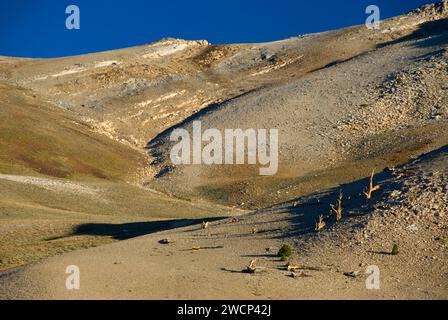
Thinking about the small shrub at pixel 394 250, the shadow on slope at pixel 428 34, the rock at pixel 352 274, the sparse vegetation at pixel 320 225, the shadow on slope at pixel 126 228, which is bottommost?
the rock at pixel 352 274

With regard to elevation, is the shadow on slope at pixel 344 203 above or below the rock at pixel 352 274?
above

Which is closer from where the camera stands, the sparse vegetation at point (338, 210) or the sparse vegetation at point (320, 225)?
the sparse vegetation at point (320, 225)

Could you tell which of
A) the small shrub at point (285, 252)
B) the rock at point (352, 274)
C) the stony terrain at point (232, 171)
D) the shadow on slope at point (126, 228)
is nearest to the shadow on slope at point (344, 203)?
the stony terrain at point (232, 171)

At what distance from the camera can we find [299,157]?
2625 inches

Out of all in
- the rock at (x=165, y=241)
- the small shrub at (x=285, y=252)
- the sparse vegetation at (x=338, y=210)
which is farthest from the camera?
the rock at (x=165, y=241)

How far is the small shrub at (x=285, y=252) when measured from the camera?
24.6 m

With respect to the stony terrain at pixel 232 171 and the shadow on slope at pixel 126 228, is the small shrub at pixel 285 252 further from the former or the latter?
the shadow on slope at pixel 126 228

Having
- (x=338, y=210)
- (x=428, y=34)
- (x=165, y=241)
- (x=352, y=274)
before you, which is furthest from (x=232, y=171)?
(x=428, y=34)

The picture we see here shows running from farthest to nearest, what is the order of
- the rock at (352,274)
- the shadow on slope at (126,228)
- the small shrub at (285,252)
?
1. the shadow on slope at (126,228)
2. the small shrub at (285,252)
3. the rock at (352,274)

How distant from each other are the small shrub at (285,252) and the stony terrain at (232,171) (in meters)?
0.31
